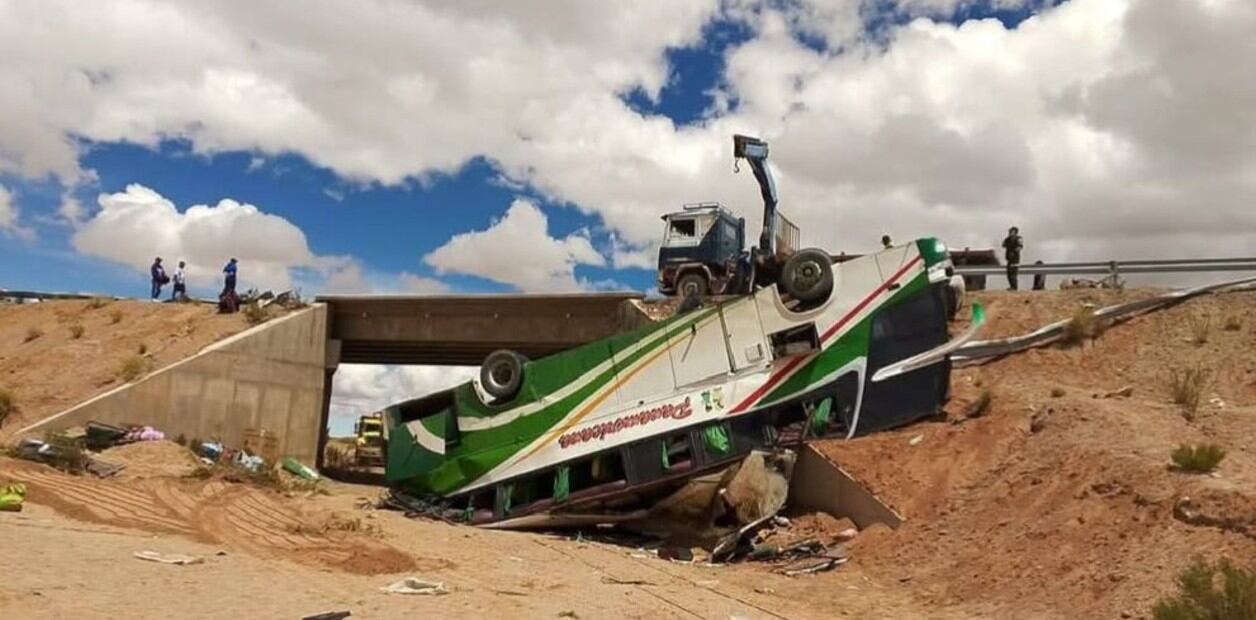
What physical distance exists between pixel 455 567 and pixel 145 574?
3739mm

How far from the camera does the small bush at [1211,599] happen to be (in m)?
6.64

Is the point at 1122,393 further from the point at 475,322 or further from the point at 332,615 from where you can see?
the point at 475,322

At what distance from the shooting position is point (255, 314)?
2831cm

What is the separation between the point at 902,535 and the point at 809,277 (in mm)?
5065

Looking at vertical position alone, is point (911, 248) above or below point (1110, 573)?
above

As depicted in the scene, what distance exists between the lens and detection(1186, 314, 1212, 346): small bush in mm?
16594

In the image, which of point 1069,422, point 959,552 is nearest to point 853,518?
point 959,552

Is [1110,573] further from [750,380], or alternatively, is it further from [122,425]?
[122,425]

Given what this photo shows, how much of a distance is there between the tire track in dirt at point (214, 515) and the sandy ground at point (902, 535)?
0.21 feet

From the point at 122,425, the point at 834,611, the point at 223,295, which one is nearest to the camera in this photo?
the point at 834,611

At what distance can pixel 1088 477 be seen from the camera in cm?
1136

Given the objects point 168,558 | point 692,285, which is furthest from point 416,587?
point 692,285

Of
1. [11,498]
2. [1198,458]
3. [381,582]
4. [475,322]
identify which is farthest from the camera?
[475,322]

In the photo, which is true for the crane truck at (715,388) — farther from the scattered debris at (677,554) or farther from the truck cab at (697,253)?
the truck cab at (697,253)
